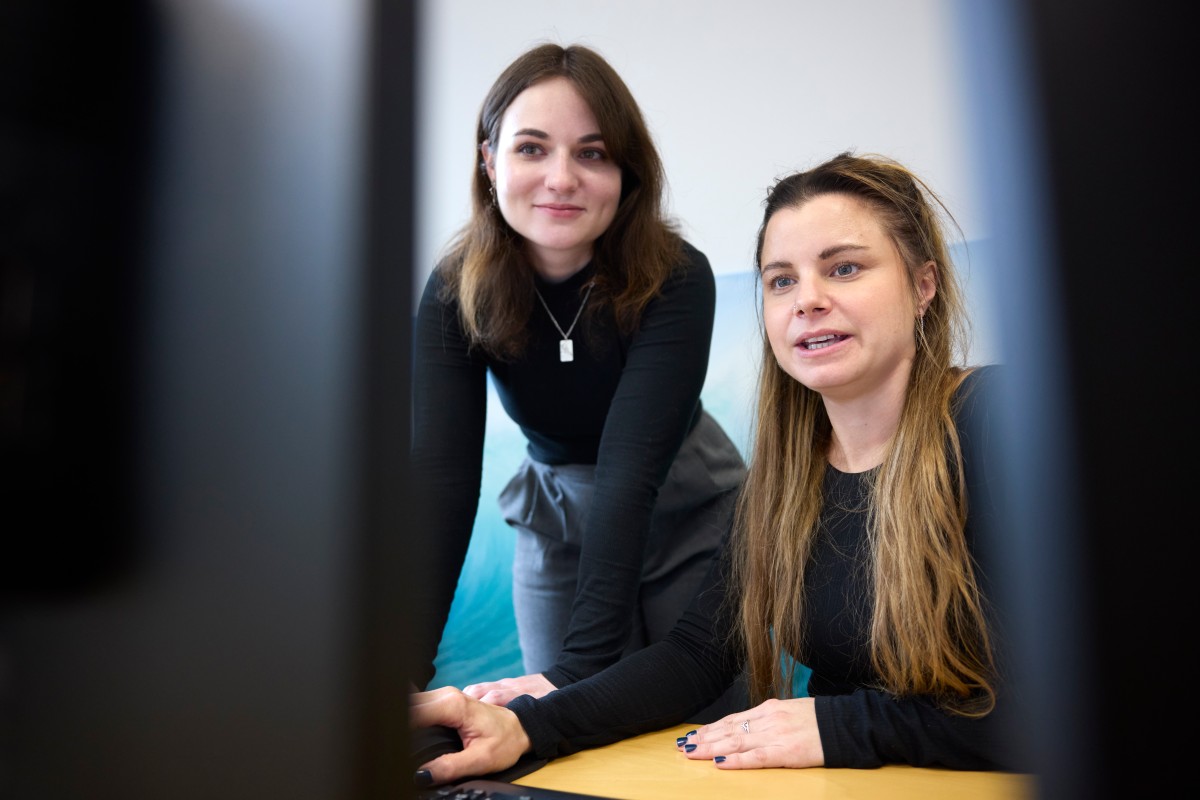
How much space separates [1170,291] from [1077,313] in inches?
0.8

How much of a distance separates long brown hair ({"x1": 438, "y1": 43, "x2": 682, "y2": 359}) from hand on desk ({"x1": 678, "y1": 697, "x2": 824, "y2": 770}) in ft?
1.97

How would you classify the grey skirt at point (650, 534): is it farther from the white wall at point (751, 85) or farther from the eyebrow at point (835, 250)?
the white wall at point (751, 85)

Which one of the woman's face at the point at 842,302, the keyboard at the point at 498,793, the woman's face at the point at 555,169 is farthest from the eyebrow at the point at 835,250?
the keyboard at the point at 498,793

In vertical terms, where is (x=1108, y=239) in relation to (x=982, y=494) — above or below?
above

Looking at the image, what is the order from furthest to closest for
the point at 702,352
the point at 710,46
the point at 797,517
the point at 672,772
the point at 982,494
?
1. the point at 710,46
2. the point at 702,352
3. the point at 797,517
4. the point at 982,494
5. the point at 672,772

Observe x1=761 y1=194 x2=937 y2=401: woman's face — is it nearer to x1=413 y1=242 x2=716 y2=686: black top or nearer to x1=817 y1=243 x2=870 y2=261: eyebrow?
x1=817 y1=243 x2=870 y2=261: eyebrow

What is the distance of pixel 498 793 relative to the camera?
697 mm

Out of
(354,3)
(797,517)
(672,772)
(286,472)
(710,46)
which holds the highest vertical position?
(710,46)

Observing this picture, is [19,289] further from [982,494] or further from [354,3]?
[982,494]

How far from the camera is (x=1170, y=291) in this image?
0.21m

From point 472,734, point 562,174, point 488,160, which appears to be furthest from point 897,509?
point 488,160

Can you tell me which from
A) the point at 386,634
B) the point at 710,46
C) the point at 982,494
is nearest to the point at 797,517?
the point at 982,494

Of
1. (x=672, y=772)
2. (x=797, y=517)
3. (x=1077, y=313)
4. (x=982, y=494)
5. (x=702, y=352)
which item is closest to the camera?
(x=1077, y=313)

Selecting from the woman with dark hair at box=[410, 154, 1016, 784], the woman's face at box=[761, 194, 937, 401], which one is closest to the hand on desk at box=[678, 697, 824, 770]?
the woman with dark hair at box=[410, 154, 1016, 784]
